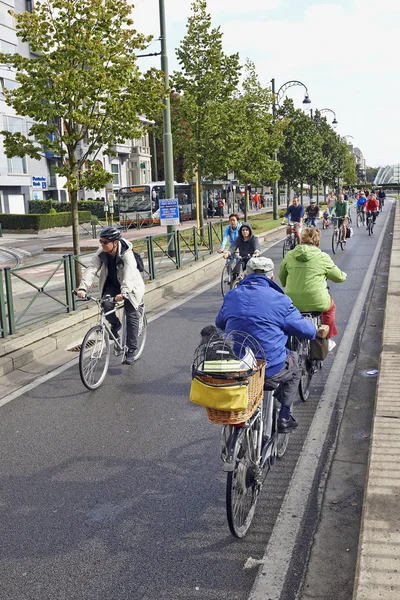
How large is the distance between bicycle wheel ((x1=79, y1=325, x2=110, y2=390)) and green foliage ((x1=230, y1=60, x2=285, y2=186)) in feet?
76.8

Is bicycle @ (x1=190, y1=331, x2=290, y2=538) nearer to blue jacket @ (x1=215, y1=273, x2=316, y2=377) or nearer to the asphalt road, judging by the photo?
blue jacket @ (x1=215, y1=273, x2=316, y2=377)

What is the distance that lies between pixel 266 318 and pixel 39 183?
52553 mm

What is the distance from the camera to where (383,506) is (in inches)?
156

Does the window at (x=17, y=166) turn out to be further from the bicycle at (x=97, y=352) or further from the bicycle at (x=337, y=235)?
the bicycle at (x=97, y=352)

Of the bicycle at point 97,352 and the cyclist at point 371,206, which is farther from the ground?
the cyclist at point 371,206

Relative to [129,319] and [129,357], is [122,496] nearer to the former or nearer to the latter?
[129,357]

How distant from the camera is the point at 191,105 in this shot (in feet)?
78.5

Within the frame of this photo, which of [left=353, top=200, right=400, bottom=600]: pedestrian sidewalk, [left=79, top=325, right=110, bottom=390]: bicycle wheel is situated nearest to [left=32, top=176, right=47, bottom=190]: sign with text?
[left=79, top=325, right=110, bottom=390]: bicycle wheel

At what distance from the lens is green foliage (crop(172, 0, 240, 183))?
24281 mm

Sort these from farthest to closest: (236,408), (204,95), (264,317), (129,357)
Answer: (204,95), (129,357), (264,317), (236,408)

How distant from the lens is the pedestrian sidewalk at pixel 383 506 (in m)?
3.20

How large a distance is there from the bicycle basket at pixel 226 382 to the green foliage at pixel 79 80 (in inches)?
375

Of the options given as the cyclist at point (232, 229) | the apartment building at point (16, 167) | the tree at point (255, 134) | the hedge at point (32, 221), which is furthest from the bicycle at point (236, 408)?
the apartment building at point (16, 167)

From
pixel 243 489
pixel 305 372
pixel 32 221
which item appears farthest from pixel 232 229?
pixel 32 221
